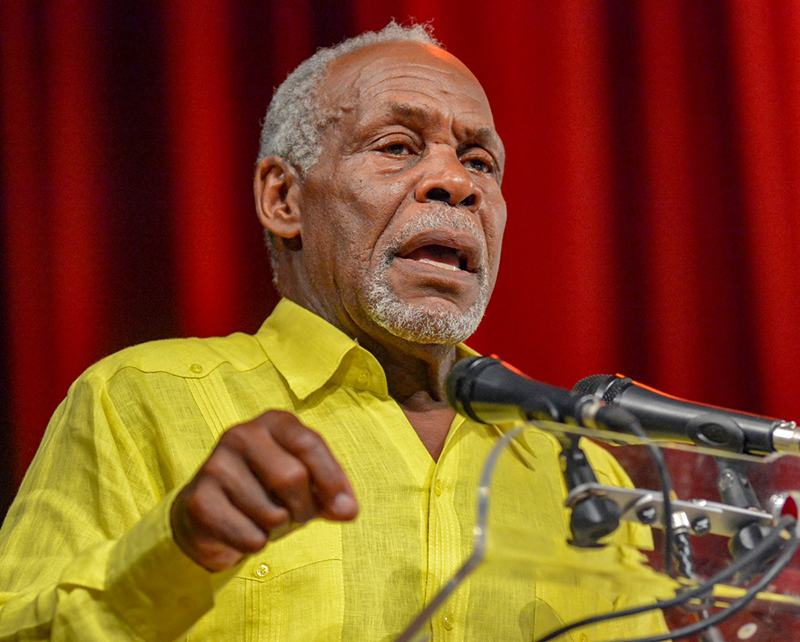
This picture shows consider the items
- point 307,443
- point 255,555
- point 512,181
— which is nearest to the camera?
point 307,443

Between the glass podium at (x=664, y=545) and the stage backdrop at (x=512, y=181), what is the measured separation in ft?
4.42

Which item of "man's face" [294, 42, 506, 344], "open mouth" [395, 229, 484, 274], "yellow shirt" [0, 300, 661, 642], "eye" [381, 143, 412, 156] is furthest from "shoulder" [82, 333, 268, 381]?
"eye" [381, 143, 412, 156]

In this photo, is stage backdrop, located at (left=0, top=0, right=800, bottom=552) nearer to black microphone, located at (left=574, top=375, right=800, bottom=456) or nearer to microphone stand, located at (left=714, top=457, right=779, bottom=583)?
black microphone, located at (left=574, top=375, right=800, bottom=456)

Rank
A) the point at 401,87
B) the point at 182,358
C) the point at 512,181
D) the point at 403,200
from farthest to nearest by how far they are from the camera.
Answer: the point at 512,181 < the point at 401,87 < the point at 403,200 < the point at 182,358

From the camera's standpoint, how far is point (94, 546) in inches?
38.0

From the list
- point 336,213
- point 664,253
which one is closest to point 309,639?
point 336,213

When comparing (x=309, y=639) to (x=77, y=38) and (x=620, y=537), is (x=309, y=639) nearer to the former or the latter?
(x=620, y=537)

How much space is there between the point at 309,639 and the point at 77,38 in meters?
1.45

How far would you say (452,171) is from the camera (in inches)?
62.2

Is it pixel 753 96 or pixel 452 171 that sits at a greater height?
pixel 753 96

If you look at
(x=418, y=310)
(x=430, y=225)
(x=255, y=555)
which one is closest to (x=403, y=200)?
(x=430, y=225)

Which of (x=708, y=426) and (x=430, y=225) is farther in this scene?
(x=430, y=225)

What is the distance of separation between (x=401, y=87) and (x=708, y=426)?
1018 millimetres

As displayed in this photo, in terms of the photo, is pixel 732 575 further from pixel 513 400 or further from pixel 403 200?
pixel 403 200
